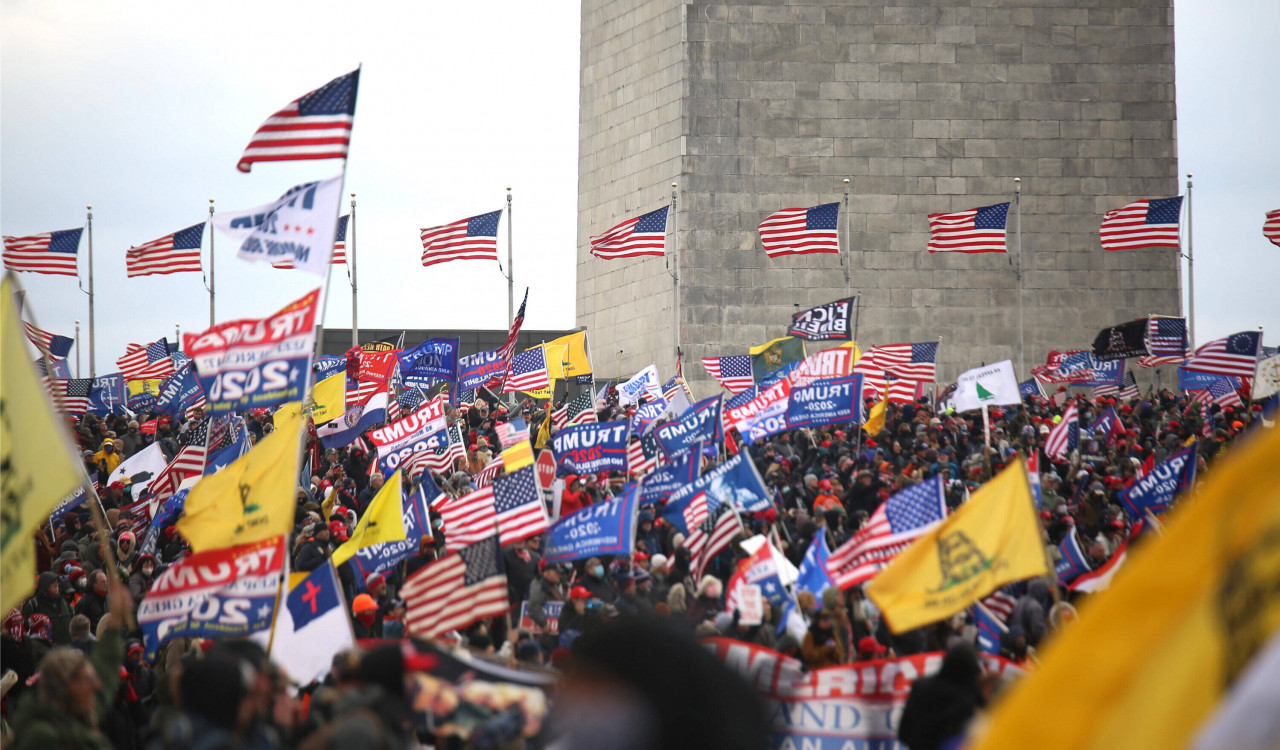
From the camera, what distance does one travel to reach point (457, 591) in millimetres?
8930

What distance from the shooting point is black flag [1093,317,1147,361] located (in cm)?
2673

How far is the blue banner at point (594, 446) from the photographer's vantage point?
15.6 m

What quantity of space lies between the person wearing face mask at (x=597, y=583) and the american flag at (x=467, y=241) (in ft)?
56.4

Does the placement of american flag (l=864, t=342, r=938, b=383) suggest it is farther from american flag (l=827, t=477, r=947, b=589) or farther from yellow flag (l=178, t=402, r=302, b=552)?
yellow flag (l=178, t=402, r=302, b=552)

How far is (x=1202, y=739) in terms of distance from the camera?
5.54ft

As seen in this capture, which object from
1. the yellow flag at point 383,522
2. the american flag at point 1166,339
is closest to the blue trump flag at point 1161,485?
the yellow flag at point 383,522

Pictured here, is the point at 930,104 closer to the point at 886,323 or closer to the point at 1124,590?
the point at 886,323

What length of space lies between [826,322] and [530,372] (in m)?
5.65

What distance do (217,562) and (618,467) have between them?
7763mm

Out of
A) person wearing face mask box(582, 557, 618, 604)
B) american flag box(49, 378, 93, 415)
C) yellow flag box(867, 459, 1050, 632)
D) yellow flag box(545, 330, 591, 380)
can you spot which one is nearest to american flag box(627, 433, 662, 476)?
person wearing face mask box(582, 557, 618, 604)

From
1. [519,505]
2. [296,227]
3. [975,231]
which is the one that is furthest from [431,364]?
[296,227]

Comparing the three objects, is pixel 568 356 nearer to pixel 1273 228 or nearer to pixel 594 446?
pixel 594 446

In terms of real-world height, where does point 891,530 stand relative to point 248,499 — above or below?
below

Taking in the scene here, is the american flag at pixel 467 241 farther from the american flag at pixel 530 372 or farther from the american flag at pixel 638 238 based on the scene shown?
the american flag at pixel 530 372
